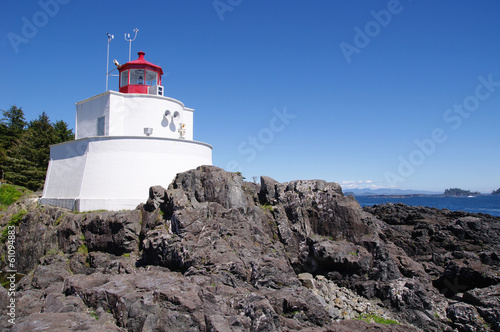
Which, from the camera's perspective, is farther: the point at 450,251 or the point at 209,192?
the point at 450,251

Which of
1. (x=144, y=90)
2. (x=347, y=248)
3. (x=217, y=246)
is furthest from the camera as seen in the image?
(x=144, y=90)

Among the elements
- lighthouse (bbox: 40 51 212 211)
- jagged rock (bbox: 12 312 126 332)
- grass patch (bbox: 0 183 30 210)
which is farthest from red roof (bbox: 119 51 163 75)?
jagged rock (bbox: 12 312 126 332)

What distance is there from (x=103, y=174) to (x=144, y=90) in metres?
6.84

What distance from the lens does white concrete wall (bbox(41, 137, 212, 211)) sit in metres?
18.0

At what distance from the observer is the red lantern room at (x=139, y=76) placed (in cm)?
2202

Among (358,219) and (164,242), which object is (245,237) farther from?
(358,219)

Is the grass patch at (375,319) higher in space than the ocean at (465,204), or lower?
lower

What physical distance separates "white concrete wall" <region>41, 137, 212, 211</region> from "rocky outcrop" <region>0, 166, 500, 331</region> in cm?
138

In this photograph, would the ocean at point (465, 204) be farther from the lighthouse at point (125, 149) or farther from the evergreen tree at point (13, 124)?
the evergreen tree at point (13, 124)

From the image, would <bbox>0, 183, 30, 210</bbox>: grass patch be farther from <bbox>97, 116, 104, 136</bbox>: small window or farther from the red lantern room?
the red lantern room

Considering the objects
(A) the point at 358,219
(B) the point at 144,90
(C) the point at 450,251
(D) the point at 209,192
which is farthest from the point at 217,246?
(C) the point at 450,251

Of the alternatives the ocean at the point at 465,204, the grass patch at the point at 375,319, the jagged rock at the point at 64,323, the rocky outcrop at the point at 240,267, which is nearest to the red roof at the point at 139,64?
the rocky outcrop at the point at 240,267

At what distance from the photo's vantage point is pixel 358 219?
17.3 metres

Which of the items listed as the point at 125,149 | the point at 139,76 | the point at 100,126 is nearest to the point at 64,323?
the point at 125,149
